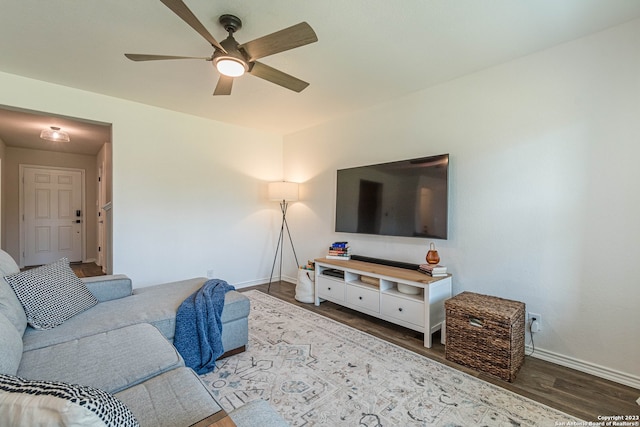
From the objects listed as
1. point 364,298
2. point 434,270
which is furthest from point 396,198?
point 364,298

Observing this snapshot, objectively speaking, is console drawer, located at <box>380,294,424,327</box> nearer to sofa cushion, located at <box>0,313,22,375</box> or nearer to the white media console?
the white media console

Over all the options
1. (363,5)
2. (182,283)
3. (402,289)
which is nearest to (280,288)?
(182,283)

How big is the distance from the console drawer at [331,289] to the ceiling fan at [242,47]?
2.13 metres

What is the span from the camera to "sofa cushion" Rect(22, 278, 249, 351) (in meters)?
1.67

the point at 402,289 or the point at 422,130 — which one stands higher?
the point at 422,130

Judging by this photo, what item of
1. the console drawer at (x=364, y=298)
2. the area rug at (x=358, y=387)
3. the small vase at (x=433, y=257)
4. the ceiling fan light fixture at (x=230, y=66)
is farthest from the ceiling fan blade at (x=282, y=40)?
the console drawer at (x=364, y=298)

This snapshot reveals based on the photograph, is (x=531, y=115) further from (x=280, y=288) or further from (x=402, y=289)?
(x=280, y=288)

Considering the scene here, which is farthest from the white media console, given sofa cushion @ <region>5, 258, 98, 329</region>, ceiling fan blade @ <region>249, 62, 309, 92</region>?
sofa cushion @ <region>5, 258, 98, 329</region>

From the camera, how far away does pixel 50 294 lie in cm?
187

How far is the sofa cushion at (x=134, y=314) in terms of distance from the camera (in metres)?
1.67

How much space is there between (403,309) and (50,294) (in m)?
2.68

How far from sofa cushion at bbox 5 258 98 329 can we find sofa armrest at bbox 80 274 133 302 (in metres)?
0.09

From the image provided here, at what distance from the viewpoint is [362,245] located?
144 inches

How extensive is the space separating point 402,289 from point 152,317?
82.8 inches
